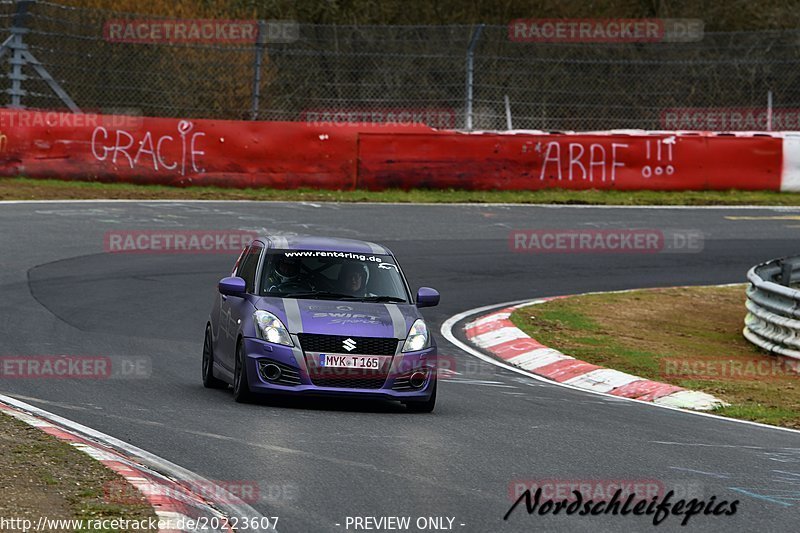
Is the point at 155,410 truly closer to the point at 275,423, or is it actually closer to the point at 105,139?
the point at 275,423

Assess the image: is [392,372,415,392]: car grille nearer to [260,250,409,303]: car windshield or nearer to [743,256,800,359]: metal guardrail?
[260,250,409,303]: car windshield

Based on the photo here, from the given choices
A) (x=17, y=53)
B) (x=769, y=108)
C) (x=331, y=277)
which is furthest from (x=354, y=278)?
(x=769, y=108)

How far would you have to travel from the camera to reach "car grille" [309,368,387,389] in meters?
10.8

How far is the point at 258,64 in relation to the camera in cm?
2788

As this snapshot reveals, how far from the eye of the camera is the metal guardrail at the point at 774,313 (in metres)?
14.9

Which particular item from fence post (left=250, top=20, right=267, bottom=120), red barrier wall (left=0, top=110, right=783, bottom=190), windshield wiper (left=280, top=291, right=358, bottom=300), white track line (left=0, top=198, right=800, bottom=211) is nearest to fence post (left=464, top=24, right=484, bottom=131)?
red barrier wall (left=0, top=110, right=783, bottom=190)

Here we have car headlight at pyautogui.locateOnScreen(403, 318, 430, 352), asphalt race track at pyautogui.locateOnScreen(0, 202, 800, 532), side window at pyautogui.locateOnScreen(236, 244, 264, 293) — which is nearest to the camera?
asphalt race track at pyautogui.locateOnScreen(0, 202, 800, 532)

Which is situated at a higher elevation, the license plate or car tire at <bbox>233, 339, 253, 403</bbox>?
the license plate

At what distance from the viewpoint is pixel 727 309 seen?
19.2 metres

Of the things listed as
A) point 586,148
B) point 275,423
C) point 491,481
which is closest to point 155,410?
point 275,423

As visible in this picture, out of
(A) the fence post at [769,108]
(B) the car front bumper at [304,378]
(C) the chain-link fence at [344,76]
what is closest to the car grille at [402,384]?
(B) the car front bumper at [304,378]

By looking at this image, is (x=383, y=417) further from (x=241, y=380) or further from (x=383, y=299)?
(x=383, y=299)

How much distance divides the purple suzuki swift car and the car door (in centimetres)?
1

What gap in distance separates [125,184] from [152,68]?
138 inches
